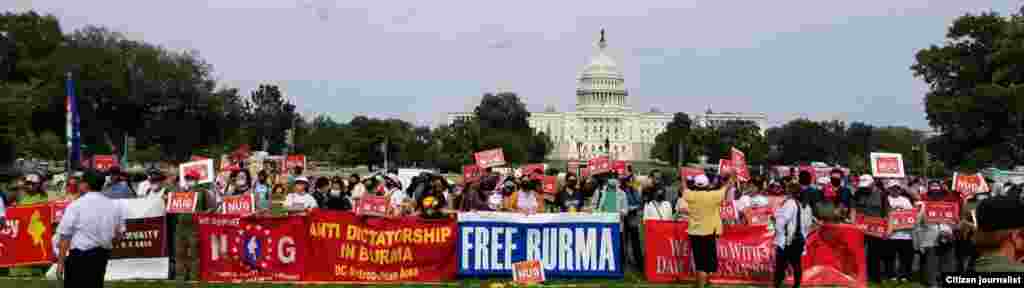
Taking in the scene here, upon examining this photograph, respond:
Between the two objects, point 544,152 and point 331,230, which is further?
point 544,152

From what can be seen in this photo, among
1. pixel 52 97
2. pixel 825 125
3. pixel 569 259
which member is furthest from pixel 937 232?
pixel 825 125

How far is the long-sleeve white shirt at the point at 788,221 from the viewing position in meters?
12.9

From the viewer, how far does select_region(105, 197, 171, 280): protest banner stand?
14297 millimetres

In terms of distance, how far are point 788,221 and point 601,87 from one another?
606 feet

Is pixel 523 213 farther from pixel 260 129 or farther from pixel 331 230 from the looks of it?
pixel 260 129

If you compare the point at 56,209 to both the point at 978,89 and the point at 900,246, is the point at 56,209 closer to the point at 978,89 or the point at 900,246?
the point at 900,246

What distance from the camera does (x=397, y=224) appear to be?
47.7ft

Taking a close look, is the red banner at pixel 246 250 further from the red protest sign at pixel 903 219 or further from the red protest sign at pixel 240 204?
the red protest sign at pixel 903 219

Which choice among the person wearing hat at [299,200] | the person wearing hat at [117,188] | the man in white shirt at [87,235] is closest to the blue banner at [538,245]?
the person wearing hat at [299,200]

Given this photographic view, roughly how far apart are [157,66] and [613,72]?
131m

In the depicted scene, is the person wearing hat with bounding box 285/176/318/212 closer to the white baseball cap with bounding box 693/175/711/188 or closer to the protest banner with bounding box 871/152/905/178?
the white baseball cap with bounding box 693/175/711/188

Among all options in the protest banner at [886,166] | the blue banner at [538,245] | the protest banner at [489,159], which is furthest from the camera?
the protest banner at [489,159]

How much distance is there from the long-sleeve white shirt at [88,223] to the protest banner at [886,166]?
14.1 metres

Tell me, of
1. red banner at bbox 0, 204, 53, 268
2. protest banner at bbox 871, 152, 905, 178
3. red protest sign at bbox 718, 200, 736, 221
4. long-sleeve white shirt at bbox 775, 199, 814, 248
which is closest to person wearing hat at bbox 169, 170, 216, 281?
red banner at bbox 0, 204, 53, 268
